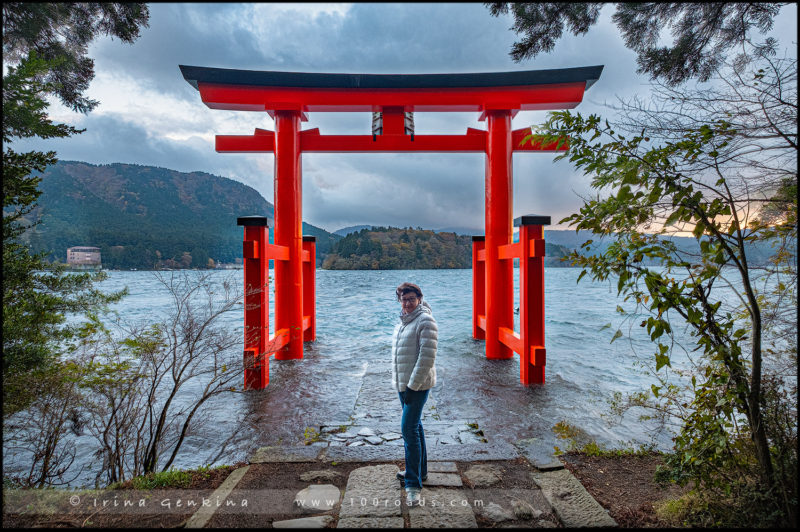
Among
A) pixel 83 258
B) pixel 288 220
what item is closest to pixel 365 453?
pixel 83 258

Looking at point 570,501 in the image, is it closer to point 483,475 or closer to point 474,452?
point 483,475

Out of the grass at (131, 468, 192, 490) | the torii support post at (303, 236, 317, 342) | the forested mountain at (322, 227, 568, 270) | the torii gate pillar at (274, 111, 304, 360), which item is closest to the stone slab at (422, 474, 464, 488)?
the grass at (131, 468, 192, 490)

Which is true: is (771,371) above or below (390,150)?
below

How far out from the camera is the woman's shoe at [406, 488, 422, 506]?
2232 millimetres

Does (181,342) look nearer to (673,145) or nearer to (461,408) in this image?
(461,408)

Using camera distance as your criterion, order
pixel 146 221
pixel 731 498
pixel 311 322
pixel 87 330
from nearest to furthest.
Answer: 1. pixel 731 498
2. pixel 87 330
3. pixel 311 322
4. pixel 146 221

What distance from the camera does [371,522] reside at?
2.04 m

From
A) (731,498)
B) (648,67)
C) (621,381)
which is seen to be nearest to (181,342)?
(731,498)

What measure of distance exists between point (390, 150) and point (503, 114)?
184 cm

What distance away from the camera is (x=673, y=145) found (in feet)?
6.46

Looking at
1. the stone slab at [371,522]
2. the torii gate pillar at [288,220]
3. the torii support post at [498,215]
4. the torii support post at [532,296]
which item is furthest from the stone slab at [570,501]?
the torii gate pillar at [288,220]

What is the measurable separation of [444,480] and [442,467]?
0.20m

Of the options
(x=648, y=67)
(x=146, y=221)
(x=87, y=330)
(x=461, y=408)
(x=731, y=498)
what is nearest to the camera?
(x=731, y=498)

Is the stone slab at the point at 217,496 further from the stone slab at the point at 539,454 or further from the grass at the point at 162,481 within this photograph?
the stone slab at the point at 539,454
